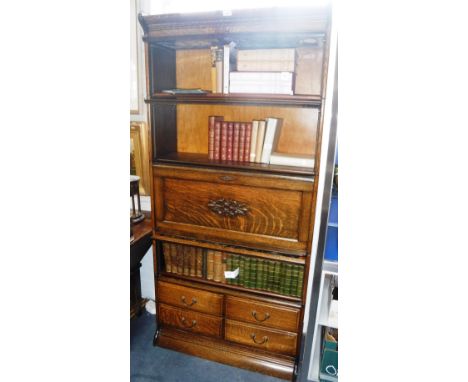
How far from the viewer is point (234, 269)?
1.77 metres

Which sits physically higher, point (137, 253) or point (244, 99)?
point (244, 99)

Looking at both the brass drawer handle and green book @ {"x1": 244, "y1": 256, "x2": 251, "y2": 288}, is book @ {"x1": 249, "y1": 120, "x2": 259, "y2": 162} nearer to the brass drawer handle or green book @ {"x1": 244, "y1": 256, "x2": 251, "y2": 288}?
the brass drawer handle

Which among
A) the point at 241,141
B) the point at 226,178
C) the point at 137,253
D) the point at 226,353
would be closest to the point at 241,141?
the point at 241,141

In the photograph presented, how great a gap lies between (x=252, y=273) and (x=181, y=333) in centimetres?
70

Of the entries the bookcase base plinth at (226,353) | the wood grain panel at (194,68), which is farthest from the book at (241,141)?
the bookcase base plinth at (226,353)

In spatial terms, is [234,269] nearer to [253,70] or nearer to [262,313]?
[262,313]

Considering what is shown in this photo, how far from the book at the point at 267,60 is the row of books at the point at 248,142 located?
10.4 inches

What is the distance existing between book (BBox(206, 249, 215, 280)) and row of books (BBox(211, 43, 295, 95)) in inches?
37.0

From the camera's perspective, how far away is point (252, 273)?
1745 millimetres

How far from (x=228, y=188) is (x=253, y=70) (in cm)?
64

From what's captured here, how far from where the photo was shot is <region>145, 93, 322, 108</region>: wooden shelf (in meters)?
1.39

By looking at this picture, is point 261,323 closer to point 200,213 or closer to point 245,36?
point 200,213

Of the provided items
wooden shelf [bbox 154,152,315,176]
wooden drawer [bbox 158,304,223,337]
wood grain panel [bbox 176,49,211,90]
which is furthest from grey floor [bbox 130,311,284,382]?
wood grain panel [bbox 176,49,211,90]
